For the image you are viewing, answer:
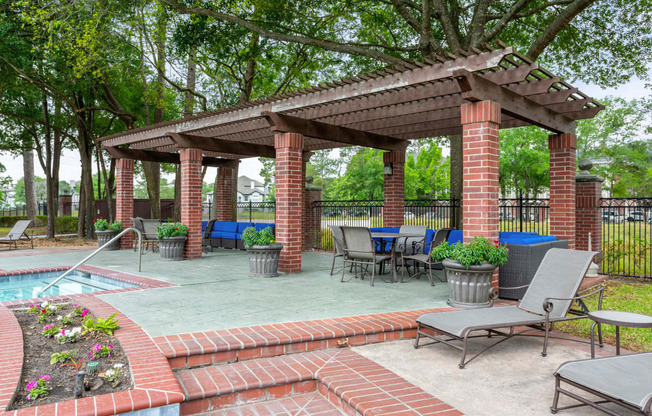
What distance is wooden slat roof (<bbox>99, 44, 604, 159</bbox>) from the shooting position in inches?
189

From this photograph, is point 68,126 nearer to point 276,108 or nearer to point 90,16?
point 90,16

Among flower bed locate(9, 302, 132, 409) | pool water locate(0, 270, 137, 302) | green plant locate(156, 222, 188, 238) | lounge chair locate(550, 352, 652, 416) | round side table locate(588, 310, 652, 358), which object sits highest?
green plant locate(156, 222, 188, 238)

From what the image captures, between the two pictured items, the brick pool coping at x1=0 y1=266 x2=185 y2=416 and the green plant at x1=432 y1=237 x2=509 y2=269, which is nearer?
the brick pool coping at x1=0 y1=266 x2=185 y2=416

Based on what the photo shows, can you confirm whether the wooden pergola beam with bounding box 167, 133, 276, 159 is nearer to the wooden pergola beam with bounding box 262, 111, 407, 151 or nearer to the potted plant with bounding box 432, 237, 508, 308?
the wooden pergola beam with bounding box 262, 111, 407, 151

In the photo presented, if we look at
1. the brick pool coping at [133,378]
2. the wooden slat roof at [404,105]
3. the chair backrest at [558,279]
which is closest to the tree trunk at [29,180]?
the wooden slat roof at [404,105]

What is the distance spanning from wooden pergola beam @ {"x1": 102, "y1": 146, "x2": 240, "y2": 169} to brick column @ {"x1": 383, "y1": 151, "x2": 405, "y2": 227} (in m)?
5.46

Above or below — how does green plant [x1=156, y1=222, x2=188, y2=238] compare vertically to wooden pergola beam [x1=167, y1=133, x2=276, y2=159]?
below

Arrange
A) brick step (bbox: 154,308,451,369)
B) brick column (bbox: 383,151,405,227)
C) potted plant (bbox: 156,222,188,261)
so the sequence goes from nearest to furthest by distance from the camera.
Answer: brick step (bbox: 154,308,451,369) < potted plant (bbox: 156,222,188,261) < brick column (bbox: 383,151,405,227)

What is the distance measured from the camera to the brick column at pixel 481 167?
488 centimetres

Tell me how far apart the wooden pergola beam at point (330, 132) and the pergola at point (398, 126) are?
0.06 ft

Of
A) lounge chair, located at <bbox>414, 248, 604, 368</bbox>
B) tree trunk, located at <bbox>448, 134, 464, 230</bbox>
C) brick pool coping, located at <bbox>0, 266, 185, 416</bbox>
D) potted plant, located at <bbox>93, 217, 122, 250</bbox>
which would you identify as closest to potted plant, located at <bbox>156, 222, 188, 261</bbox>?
potted plant, located at <bbox>93, 217, 122, 250</bbox>

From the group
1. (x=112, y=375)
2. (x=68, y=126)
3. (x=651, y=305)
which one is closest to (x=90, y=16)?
(x=68, y=126)

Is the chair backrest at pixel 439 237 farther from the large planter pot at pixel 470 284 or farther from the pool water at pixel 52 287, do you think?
the pool water at pixel 52 287

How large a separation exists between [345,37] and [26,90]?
35.4 ft
